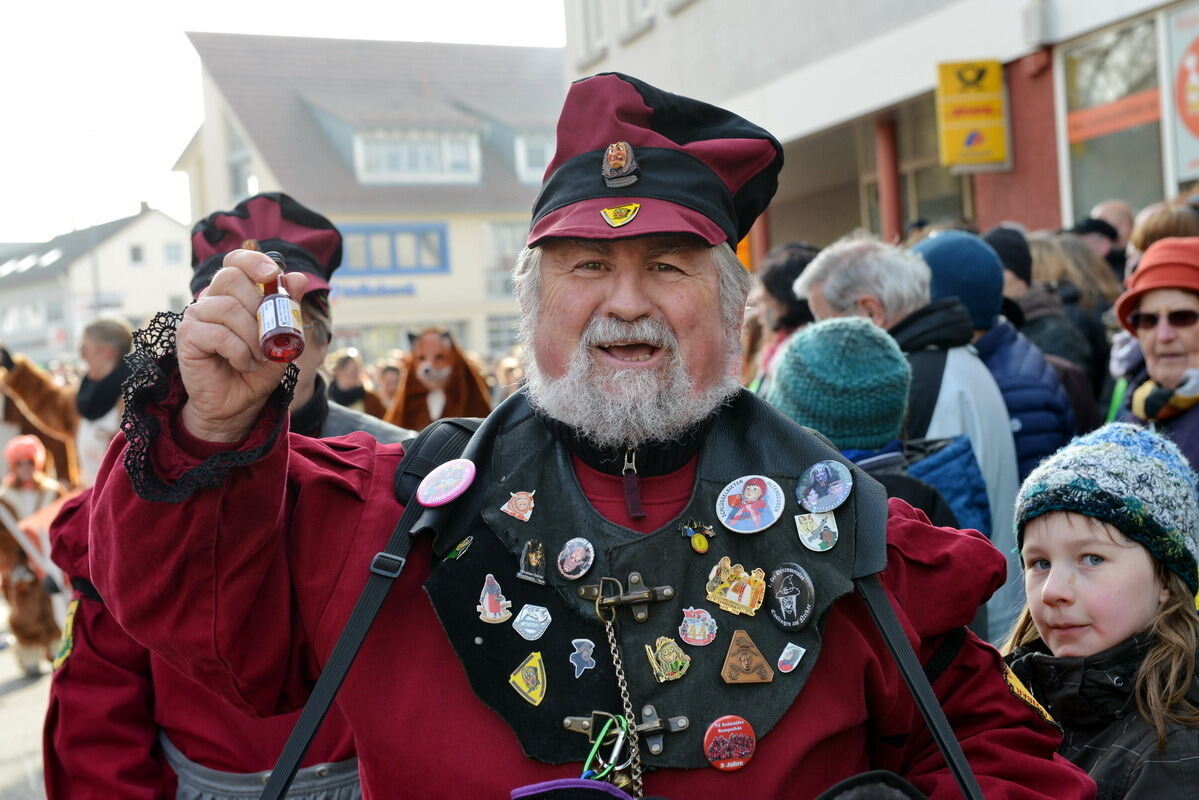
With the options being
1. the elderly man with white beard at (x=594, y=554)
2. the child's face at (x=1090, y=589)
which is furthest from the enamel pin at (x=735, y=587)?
the child's face at (x=1090, y=589)

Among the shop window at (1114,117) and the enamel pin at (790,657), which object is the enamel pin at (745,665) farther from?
the shop window at (1114,117)

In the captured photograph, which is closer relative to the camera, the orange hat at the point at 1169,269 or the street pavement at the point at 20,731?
the orange hat at the point at 1169,269

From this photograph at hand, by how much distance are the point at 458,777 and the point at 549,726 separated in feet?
0.53

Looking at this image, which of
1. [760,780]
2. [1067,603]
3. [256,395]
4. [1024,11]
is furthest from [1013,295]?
[1024,11]

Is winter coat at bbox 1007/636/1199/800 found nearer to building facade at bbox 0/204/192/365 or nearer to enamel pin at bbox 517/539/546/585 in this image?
enamel pin at bbox 517/539/546/585

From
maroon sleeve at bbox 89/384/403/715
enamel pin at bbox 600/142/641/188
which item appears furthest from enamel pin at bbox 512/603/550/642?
enamel pin at bbox 600/142/641/188

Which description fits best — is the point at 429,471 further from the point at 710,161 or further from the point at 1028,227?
the point at 1028,227

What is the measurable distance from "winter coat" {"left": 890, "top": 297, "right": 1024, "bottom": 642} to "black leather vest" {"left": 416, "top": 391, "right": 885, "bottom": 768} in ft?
6.44

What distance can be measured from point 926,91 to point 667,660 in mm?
11445

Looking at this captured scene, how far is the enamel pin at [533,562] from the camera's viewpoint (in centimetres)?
207

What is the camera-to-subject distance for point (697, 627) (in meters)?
2.08

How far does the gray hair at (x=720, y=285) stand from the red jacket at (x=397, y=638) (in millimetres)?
384

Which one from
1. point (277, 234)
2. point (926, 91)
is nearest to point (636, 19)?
point (926, 91)

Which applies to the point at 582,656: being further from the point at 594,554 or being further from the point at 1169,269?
the point at 1169,269
